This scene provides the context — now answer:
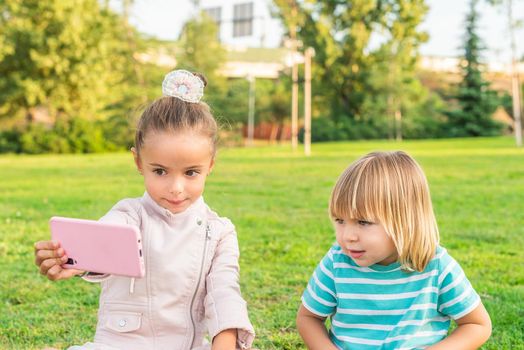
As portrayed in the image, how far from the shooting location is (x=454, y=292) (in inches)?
92.7

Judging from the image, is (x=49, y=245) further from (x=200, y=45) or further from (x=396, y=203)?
(x=200, y=45)

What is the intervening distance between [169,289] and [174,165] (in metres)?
0.45

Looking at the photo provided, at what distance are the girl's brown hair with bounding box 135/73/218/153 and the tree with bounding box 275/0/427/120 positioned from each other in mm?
39577

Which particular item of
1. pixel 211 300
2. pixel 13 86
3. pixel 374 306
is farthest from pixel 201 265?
pixel 13 86

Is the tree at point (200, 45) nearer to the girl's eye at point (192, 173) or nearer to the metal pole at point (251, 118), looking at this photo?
the metal pole at point (251, 118)

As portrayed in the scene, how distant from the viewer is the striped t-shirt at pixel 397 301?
2.37 meters

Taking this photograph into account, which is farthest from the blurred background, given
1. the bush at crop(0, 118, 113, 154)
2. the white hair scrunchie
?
the white hair scrunchie

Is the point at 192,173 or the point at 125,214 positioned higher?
the point at 192,173

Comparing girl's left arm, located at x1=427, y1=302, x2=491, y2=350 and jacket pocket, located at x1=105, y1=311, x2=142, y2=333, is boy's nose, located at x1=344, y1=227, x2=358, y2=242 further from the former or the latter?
jacket pocket, located at x1=105, y1=311, x2=142, y2=333

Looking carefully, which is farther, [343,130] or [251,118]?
[343,130]

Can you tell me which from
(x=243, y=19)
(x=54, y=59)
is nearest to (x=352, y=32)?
(x=54, y=59)

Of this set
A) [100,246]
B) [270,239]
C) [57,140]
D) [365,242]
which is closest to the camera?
[100,246]

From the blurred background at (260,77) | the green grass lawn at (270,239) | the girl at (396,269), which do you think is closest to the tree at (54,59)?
the blurred background at (260,77)

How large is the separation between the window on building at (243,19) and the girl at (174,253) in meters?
72.8
